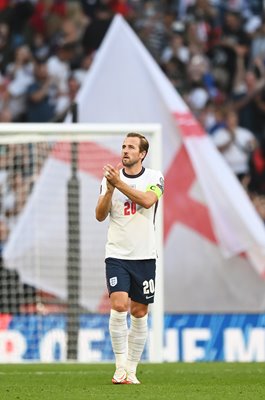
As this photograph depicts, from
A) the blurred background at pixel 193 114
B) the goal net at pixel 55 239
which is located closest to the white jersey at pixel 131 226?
the goal net at pixel 55 239

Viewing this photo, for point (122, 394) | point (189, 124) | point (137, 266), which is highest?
point (189, 124)

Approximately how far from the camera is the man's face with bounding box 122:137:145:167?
12.0 m

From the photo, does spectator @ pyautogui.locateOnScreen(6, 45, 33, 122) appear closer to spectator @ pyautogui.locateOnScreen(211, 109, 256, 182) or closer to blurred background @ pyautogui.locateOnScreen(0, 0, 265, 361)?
blurred background @ pyautogui.locateOnScreen(0, 0, 265, 361)

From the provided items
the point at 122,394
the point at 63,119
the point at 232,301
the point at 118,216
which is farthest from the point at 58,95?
the point at 122,394

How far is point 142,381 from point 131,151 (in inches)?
86.5

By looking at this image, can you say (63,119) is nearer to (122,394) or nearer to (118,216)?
(118,216)

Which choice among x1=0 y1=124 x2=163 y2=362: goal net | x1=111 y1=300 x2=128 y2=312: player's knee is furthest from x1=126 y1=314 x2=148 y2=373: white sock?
x1=0 y1=124 x2=163 y2=362: goal net

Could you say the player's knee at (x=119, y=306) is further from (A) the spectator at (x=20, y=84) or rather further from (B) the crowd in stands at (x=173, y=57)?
(A) the spectator at (x=20, y=84)

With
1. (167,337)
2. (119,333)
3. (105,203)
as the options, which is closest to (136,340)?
(119,333)

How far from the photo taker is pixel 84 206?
59.5ft

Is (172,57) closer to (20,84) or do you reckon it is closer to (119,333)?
(20,84)

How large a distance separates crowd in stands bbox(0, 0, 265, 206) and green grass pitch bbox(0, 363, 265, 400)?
21.7 ft

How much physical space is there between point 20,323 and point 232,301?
10.2 feet

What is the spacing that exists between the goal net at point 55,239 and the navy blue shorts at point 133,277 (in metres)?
4.79
